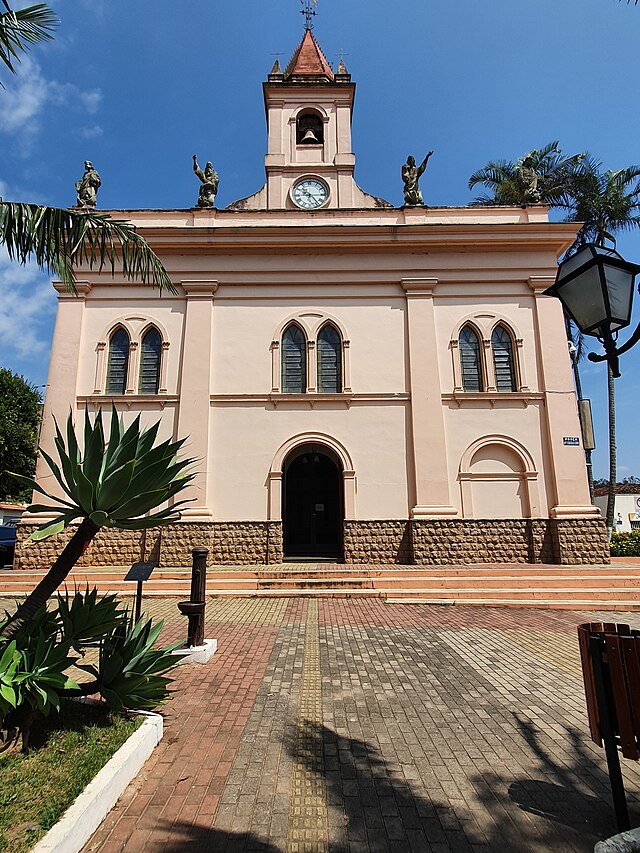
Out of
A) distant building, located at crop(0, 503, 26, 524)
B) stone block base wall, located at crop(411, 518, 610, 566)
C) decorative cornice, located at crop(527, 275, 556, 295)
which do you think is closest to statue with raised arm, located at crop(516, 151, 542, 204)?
decorative cornice, located at crop(527, 275, 556, 295)

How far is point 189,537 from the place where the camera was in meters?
12.8

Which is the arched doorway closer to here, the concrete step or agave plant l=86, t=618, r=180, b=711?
the concrete step

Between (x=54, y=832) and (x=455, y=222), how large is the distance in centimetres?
1629

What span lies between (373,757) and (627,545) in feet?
52.8

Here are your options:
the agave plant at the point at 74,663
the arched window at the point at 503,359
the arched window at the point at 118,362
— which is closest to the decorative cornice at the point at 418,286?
the arched window at the point at 503,359

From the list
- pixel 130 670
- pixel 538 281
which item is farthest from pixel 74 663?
pixel 538 281

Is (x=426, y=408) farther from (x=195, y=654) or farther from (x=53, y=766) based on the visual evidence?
(x=53, y=766)

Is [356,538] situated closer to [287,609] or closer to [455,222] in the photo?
[287,609]

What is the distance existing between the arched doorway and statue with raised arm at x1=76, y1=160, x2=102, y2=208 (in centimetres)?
1042

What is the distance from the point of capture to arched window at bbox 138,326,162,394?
14.2 m

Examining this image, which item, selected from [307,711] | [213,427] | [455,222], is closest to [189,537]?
[213,427]

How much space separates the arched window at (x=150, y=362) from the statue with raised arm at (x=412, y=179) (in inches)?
371

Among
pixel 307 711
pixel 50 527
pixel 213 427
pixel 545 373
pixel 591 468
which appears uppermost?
pixel 545 373

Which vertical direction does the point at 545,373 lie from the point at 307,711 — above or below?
above
